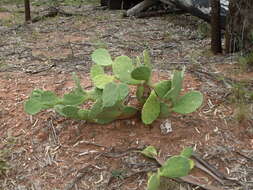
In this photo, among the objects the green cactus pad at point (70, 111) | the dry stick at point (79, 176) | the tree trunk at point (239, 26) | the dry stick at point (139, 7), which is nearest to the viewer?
the dry stick at point (79, 176)

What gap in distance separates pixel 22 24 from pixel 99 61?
3.65 meters

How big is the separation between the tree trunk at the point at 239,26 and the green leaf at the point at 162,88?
150 centimetres

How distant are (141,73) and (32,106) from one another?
26.6 inches

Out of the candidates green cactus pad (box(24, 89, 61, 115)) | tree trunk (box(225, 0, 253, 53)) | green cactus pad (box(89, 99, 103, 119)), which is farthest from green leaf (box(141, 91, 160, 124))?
tree trunk (box(225, 0, 253, 53))

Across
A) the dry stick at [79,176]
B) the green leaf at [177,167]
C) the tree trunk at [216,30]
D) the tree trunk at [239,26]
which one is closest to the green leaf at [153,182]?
the green leaf at [177,167]

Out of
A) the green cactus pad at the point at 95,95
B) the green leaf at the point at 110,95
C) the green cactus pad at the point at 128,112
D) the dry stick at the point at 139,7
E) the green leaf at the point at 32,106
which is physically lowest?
the green cactus pad at the point at 128,112

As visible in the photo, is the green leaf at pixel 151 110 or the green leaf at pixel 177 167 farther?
the green leaf at pixel 151 110

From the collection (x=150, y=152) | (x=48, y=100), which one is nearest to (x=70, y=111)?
(x=48, y=100)

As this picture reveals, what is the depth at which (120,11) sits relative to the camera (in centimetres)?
697

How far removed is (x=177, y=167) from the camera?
1.99m

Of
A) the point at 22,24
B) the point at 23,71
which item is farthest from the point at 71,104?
the point at 22,24

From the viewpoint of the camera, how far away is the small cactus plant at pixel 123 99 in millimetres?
2352

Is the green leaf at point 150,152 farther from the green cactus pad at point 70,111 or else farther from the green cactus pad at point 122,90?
the green cactus pad at point 70,111

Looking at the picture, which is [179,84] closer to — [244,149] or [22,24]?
[244,149]
